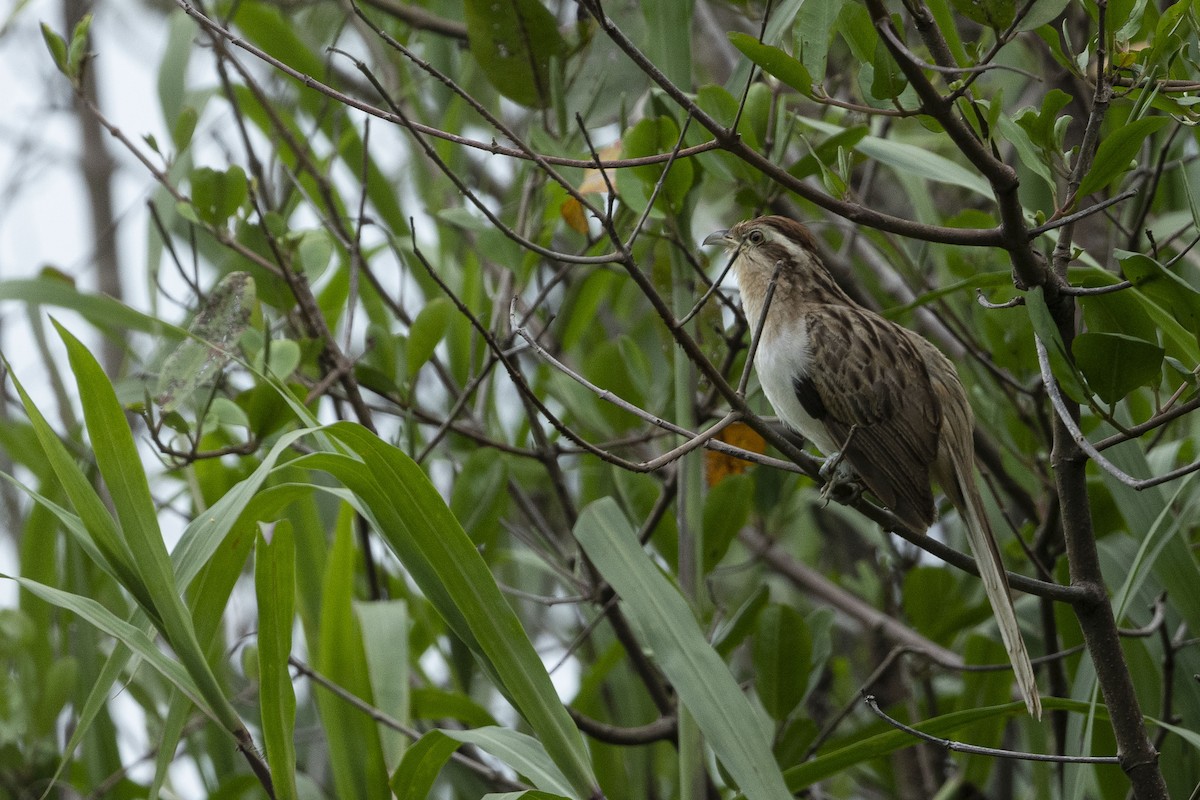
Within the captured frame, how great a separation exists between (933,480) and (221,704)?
1.97 m

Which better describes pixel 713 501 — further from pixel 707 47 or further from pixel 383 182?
pixel 707 47

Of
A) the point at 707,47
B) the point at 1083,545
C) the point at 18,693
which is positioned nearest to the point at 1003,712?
the point at 1083,545

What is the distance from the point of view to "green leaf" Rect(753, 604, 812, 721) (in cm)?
350

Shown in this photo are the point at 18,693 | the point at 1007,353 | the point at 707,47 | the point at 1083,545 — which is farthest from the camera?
the point at 707,47

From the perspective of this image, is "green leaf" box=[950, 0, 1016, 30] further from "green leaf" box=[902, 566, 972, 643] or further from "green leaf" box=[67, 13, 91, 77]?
"green leaf" box=[67, 13, 91, 77]

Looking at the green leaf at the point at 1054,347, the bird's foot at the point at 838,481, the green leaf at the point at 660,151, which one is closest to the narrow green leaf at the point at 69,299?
the green leaf at the point at 660,151

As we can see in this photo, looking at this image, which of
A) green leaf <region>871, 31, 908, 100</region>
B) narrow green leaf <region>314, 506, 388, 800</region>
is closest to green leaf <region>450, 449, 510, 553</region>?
narrow green leaf <region>314, 506, 388, 800</region>

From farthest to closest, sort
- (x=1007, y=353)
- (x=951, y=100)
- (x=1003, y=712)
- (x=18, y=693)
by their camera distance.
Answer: (x=18, y=693), (x=1007, y=353), (x=1003, y=712), (x=951, y=100)

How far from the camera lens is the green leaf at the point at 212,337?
328cm

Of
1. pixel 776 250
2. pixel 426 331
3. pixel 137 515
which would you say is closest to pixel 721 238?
pixel 776 250

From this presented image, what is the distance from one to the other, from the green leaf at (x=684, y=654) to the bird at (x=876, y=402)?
563mm

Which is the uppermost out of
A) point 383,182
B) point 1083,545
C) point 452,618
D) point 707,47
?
point 707,47

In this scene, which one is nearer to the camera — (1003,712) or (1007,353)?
(1003,712)

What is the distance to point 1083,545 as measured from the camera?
2.56m
